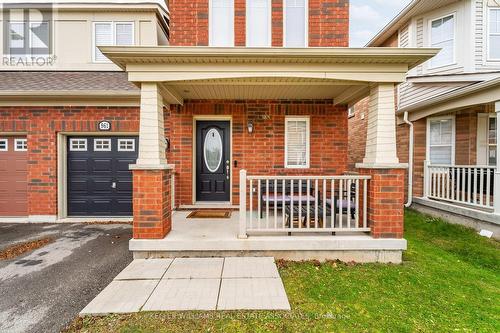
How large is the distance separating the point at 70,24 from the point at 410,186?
10.7 metres

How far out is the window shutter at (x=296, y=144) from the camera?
6.21 metres

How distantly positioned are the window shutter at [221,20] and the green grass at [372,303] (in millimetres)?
5204

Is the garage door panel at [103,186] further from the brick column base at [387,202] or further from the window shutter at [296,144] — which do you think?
the brick column base at [387,202]

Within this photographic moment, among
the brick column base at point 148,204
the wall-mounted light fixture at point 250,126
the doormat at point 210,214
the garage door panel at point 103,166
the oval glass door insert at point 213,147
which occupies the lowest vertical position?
the doormat at point 210,214

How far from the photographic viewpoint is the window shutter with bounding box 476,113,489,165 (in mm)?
7113

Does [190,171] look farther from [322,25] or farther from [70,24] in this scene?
[70,24]

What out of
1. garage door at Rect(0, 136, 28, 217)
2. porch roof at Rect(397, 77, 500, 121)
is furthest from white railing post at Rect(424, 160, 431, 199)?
garage door at Rect(0, 136, 28, 217)

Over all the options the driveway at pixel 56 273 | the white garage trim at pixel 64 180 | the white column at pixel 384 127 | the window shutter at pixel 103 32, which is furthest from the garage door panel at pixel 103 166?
the white column at pixel 384 127

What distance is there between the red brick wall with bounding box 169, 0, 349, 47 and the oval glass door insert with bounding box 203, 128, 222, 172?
216 centimetres

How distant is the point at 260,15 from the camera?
6.16m

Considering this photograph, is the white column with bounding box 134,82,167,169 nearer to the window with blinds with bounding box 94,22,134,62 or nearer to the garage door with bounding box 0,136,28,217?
the window with blinds with bounding box 94,22,134,62

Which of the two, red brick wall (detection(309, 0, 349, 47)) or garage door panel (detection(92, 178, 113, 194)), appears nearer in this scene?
red brick wall (detection(309, 0, 349, 47))

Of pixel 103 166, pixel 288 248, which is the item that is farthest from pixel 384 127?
pixel 103 166

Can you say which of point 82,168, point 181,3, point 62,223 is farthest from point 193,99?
point 62,223
